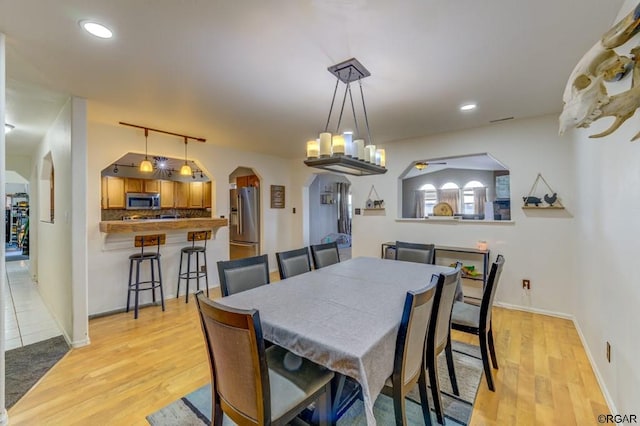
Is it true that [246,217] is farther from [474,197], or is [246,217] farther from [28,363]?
[474,197]

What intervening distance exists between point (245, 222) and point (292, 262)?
3.63 meters

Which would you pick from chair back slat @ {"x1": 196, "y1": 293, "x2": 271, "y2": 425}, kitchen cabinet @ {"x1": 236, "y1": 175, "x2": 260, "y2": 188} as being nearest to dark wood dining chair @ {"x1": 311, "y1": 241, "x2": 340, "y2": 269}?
chair back slat @ {"x1": 196, "y1": 293, "x2": 271, "y2": 425}

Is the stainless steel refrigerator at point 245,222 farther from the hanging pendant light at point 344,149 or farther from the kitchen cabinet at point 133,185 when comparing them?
the hanging pendant light at point 344,149

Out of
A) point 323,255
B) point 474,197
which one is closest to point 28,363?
point 323,255

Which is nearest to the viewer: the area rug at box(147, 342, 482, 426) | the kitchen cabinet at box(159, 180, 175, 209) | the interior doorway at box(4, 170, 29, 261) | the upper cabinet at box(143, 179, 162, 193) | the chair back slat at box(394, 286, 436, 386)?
the chair back slat at box(394, 286, 436, 386)

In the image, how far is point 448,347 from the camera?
→ 6.82ft

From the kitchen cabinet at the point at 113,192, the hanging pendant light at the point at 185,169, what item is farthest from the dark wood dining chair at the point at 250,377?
the kitchen cabinet at the point at 113,192

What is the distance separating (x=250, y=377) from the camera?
118 cm

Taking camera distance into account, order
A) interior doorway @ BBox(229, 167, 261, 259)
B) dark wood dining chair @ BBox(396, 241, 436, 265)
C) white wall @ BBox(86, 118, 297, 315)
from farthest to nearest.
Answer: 1. interior doorway @ BBox(229, 167, 261, 259)
2. white wall @ BBox(86, 118, 297, 315)
3. dark wood dining chair @ BBox(396, 241, 436, 265)

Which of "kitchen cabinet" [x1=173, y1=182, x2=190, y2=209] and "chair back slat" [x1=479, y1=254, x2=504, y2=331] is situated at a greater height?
"kitchen cabinet" [x1=173, y1=182, x2=190, y2=209]

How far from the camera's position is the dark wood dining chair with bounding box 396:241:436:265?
317 cm

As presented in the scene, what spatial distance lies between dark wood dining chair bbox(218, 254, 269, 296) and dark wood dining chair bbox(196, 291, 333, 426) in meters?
0.74

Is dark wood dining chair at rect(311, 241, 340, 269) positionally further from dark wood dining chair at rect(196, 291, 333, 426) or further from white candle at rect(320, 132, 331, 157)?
dark wood dining chair at rect(196, 291, 333, 426)

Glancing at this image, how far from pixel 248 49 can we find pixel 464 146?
331 centimetres
